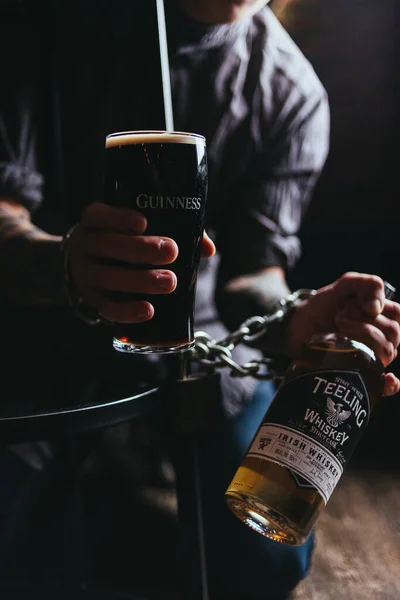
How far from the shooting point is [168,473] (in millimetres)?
1599

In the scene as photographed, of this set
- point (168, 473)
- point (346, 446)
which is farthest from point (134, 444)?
point (346, 446)

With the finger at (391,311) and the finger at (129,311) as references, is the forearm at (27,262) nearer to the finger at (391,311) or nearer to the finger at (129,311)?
the finger at (129,311)

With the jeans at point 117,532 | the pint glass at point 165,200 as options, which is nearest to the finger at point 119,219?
the pint glass at point 165,200

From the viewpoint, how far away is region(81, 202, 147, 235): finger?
660 millimetres

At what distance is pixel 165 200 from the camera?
0.66 metres

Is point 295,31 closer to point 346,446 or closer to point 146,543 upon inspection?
point 346,446

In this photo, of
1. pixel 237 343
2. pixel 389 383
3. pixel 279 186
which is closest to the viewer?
pixel 389 383

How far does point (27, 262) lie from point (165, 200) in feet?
1.32

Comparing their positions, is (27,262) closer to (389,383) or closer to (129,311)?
(129,311)

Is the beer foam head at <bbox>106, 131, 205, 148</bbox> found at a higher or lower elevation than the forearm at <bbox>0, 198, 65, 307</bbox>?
higher

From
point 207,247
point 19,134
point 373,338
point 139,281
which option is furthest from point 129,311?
point 19,134

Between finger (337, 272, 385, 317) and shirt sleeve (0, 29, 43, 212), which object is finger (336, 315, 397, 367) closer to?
finger (337, 272, 385, 317)

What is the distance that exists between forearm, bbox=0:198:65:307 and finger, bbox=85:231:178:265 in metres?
0.22

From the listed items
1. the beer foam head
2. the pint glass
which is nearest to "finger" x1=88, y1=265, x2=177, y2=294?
the pint glass
